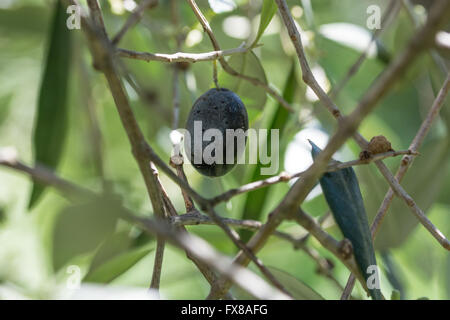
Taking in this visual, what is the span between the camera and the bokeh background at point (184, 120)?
3.85 feet

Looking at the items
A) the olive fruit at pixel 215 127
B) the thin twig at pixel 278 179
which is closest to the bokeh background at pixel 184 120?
the olive fruit at pixel 215 127

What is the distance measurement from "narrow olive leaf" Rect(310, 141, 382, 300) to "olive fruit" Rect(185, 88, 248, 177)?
0.52 feet

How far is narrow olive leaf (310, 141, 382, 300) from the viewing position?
64 centimetres

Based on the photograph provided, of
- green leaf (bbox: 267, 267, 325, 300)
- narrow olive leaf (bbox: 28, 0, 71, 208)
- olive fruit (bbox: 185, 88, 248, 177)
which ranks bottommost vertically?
green leaf (bbox: 267, 267, 325, 300)

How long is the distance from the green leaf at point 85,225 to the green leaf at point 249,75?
1.46 feet

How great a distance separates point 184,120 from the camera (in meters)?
1.43

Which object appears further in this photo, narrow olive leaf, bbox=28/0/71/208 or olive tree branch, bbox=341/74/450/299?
narrow olive leaf, bbox=28/0/71/208

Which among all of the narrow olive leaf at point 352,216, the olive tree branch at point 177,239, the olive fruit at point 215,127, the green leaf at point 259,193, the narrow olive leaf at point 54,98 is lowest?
the olive tree branch at point 177,239

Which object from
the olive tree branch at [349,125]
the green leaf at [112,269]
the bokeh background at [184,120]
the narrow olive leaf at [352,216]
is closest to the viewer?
the olive tree branch at [349,125]

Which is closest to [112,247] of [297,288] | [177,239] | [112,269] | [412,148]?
[112,269]

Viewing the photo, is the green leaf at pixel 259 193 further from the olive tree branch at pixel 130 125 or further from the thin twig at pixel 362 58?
the olive tree branch at pixel 130 125

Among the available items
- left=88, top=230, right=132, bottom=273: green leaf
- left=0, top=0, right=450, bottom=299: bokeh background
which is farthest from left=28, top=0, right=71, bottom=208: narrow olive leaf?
left=88, top=230, right=132, bottom=273: green leaf

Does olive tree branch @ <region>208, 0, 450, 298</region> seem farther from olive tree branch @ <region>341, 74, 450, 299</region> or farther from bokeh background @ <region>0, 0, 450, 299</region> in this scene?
bokeh background @ <region>0, 0, 450, 299</region>
